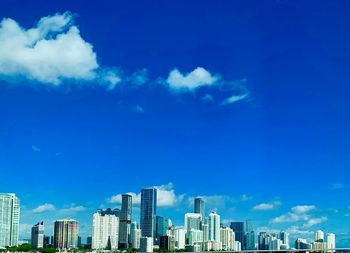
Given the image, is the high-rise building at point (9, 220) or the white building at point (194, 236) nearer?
the high-rise building at point (9, 220)

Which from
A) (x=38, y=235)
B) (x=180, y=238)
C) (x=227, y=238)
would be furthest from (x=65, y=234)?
(x=227, y=238)

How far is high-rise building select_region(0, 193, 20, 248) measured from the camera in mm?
87188

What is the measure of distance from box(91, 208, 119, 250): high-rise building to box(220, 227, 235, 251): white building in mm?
16756

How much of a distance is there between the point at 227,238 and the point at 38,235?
29.7 meters

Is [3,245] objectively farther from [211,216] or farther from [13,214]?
[211,216]

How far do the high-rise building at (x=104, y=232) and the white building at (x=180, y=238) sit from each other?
10.0 meters

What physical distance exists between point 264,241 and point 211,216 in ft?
34.4

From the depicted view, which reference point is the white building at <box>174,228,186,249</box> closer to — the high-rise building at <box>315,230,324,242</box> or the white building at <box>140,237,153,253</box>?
the white building at <box>140,237,153,253</box>

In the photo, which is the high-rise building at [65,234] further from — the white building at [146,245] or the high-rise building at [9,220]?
the white building at [146,245]

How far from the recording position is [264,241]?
320ft

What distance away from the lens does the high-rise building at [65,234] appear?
96.2 m

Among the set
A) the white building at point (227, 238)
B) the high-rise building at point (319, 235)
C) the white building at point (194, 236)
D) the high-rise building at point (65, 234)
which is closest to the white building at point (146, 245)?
the white building at point (194, 236)

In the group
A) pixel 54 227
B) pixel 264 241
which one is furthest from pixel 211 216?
pixel 54 227

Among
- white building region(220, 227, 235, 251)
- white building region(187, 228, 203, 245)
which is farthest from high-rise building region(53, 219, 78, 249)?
white building region(220, 227, 235, 251)
